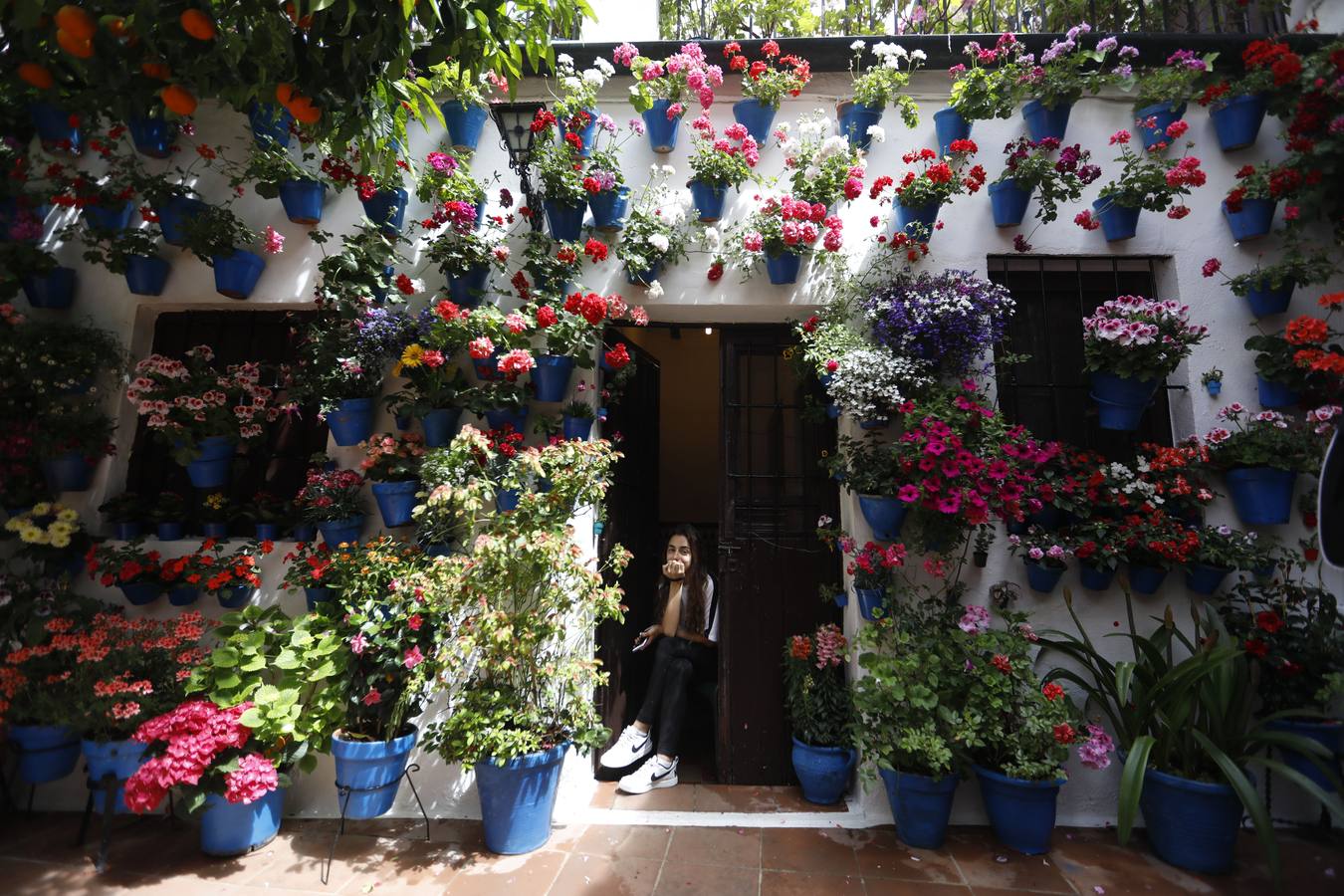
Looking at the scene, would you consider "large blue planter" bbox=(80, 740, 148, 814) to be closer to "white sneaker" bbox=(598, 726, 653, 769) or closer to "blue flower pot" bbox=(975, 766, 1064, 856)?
"white sneaker" bbox=(598, 726, 653, 769)

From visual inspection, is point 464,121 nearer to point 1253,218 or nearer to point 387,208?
point 387,208

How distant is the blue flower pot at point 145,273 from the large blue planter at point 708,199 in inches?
120

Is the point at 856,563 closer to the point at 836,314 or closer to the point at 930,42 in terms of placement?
the point at 836,314

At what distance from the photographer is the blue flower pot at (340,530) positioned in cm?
324

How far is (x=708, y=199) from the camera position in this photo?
11.3 ft

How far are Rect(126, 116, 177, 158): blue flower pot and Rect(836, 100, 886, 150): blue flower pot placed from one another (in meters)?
3.81

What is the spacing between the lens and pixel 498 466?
3.16m

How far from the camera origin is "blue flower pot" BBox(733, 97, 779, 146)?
3514 mm

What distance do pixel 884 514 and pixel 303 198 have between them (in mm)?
3577

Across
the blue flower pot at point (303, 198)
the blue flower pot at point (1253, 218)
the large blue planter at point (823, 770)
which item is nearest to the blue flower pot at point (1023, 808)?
the large blue planter at point (823, 770)

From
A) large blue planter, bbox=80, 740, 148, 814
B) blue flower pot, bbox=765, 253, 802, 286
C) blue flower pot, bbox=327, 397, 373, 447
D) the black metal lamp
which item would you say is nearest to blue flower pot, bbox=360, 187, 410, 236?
the black metal lamp

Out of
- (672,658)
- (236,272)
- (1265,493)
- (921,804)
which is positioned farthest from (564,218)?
(1265,493)

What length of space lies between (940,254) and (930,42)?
1.25 m

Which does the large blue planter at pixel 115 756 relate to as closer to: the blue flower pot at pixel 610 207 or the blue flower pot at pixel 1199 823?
the blue flower pot at pixel 610 207
